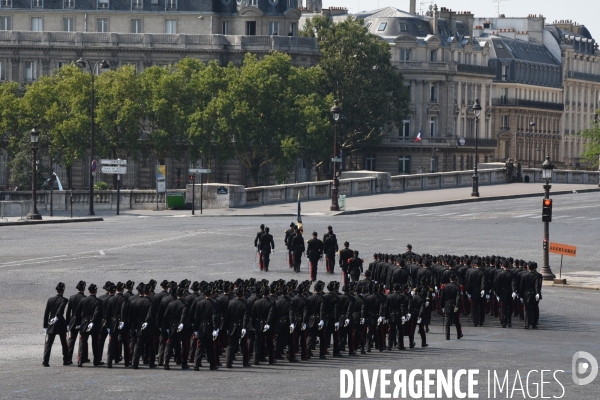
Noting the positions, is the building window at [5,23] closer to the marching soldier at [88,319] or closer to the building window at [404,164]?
the building window at [404,164]

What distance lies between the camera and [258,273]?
44062 mm

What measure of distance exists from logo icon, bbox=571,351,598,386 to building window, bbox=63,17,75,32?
87098 millimetres

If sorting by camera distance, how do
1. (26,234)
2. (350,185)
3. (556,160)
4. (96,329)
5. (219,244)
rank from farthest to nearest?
(556,160) → (350,185) → (26,234) → (219,244) → (96,329)

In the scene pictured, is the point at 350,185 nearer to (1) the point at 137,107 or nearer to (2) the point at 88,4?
(1) the point at 137,107

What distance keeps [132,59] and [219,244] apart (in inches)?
2288

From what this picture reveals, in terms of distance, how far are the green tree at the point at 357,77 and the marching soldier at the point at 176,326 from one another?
91716 millimetres

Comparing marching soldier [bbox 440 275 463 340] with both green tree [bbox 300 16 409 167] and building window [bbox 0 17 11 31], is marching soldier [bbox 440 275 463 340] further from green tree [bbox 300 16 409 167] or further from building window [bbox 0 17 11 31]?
green tree [bbox 300 16 409 167]

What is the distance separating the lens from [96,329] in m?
27.3

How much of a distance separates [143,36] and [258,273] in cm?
6788

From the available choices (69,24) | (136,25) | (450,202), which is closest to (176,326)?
(450,202)

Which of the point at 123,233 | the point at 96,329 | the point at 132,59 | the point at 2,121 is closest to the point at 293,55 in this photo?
the point at 132,59

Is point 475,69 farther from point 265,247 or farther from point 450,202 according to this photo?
point 265,247

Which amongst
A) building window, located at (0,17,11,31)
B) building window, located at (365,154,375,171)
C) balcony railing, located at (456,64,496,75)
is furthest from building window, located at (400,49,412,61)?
building window, located at (0,17,11,31)

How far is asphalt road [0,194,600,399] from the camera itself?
2508 centimetres
